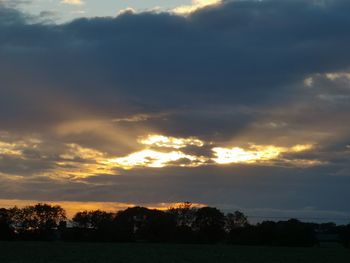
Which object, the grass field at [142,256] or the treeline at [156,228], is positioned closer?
the grass field at [142,256]

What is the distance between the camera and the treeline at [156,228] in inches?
3627

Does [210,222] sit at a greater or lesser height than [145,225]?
greater

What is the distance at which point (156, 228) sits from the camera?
10381cm

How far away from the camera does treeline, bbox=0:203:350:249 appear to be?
9212cm

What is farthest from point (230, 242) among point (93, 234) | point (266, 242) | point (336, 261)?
point (336, 261)

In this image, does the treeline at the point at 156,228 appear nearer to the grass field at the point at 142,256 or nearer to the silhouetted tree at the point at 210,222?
the silhouetted tree at the point at 210,222

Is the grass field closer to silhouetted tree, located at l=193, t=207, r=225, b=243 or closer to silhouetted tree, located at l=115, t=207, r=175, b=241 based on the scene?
silhouetted tree, located at l=115, t=207, r=175, b=241

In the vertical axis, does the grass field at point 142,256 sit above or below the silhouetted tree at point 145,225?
below

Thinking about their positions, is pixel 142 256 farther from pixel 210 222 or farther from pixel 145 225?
pixel 210 222

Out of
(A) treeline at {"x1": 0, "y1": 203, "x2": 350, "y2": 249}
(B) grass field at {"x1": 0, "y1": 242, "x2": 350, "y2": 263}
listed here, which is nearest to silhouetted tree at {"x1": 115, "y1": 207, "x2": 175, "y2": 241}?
(A) treeline at {"x1": 0, "y1": 203, "x2": 350, "y2": 249}

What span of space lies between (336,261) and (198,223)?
227 ft

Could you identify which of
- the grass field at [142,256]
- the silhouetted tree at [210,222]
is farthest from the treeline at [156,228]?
the grass field at [142,256]

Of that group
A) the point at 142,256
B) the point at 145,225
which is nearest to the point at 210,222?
the point at 145,225

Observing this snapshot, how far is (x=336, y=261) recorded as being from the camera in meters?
49.1
